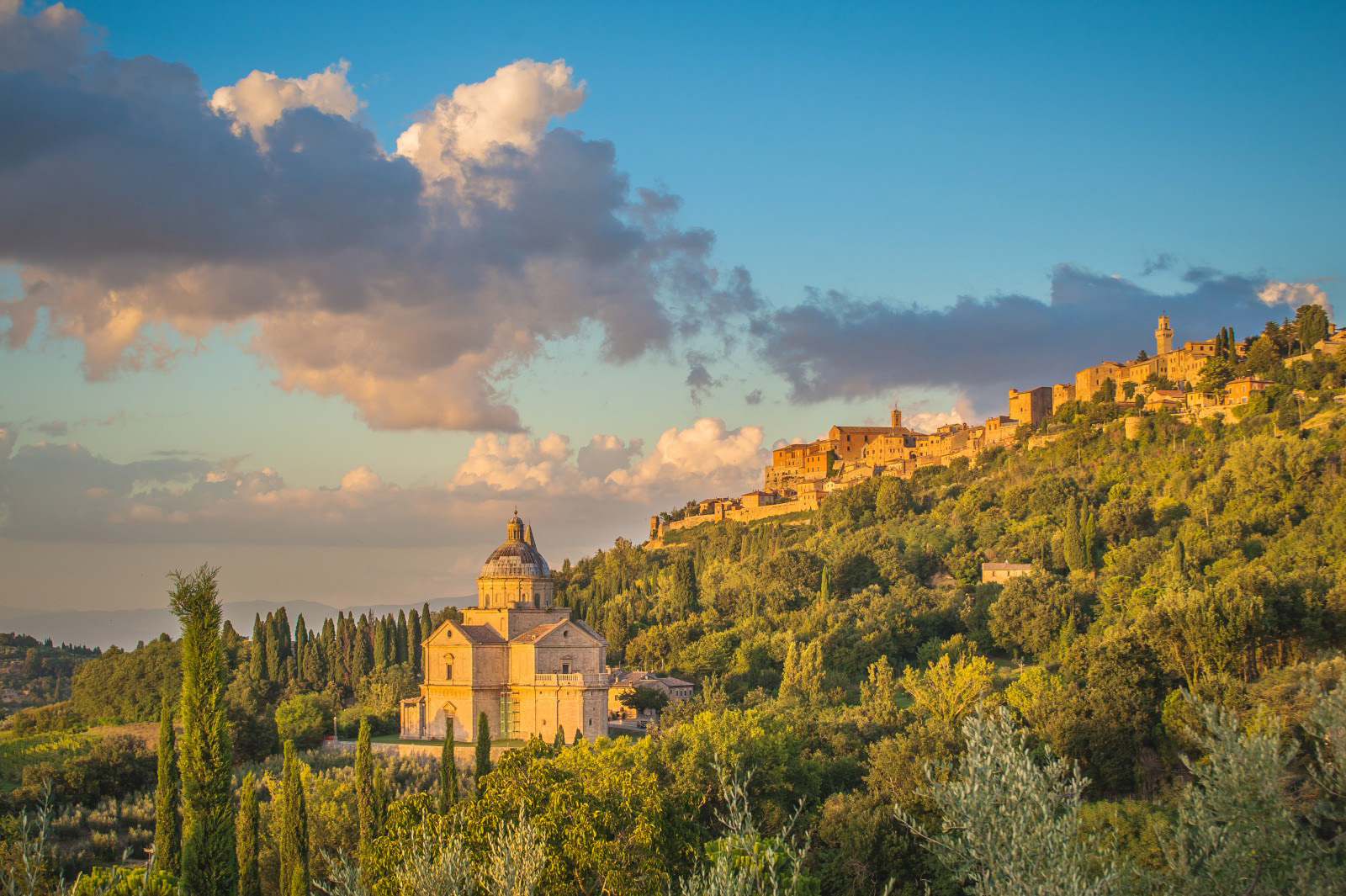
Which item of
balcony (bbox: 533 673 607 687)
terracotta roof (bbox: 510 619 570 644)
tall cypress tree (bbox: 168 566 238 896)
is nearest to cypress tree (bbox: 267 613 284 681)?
terracotta roof (bbox: 510 619 570 644)

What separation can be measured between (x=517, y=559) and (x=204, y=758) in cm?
3085

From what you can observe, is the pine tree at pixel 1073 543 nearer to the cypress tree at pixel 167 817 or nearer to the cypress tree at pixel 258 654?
the cypress tree at pixel 258 654

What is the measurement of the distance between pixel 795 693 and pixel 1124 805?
2096 cm

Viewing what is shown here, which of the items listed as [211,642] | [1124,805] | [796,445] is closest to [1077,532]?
[1124,805]

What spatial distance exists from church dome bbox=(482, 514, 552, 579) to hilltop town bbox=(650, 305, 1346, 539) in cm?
4799

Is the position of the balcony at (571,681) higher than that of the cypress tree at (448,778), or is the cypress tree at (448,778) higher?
the balcony at (571,681)

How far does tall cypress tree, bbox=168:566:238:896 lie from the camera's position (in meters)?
17.1

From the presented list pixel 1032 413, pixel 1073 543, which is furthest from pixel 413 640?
pixel 1032 413

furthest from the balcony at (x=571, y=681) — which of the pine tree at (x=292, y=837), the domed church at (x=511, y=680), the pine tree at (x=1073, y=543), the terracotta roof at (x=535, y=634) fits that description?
the pine tree at (x=1073, y=543)

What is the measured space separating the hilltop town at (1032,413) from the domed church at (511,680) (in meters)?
49.6

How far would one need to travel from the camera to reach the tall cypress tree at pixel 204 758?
17078 millimetres

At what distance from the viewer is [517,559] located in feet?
158

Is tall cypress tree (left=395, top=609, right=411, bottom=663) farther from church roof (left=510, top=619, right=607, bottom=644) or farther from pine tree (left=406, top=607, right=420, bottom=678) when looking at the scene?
church roof (left=510, top=619, right=607, bottom=644)

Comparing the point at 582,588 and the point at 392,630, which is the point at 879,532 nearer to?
the point at 582,588
